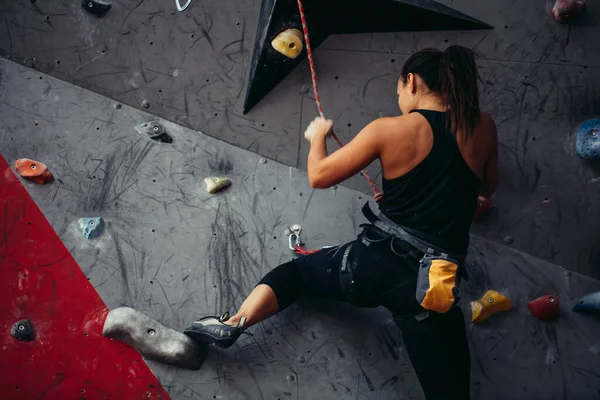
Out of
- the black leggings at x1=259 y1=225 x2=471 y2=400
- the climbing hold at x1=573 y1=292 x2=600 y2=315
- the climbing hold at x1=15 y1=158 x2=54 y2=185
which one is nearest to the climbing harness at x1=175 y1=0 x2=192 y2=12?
the climbing hold at x1=15 y1=158 x2=54 y2=185

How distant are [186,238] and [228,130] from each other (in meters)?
0.46

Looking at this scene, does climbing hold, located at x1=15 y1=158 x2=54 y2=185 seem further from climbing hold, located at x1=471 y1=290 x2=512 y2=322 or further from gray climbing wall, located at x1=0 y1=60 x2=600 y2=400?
climbing hold, located at x1=471 y1=290 x2=512 y2=322

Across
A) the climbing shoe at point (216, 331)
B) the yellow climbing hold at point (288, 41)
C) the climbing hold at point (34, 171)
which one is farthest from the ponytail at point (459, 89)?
the climbing hold at point (34, 171)

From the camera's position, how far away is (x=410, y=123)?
180 centimetres

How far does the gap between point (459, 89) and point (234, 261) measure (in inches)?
43.3

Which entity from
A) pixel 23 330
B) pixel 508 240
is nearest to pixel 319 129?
pixel 508 240

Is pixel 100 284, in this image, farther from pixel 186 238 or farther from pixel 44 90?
pixel 44 90

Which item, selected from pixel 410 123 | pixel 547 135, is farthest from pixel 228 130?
pixel 547 135

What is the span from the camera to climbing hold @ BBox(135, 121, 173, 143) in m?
2.53

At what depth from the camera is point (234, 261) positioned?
246 centimetres

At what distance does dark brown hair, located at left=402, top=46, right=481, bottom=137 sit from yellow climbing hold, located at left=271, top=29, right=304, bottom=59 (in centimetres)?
66

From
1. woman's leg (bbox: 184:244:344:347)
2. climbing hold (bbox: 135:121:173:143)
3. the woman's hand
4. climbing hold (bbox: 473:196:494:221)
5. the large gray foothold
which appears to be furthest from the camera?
climbing hold (bbox: 135:121:173:143)

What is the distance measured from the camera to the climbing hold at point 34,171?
98.4 inches

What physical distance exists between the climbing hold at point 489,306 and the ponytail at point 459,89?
0.80 metres
